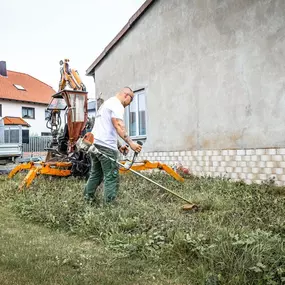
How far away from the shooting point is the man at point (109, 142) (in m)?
5.09

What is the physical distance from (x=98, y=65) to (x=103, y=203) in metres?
7.76

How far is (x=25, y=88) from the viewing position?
3472 cm

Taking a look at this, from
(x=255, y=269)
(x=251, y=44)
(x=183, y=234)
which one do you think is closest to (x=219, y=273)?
(x=255, y=269)

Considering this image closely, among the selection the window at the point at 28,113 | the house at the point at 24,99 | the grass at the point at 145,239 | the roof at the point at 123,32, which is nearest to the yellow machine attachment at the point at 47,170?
the grass at the point at 145,239

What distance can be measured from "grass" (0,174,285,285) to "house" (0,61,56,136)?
89.9ft

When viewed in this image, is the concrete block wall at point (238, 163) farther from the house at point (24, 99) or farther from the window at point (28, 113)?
the window at point (28, 113)

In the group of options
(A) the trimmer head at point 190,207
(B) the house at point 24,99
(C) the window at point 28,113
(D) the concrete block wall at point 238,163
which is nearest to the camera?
(A) the trimmer head at point 190,207

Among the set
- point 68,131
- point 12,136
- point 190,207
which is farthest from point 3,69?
point 190,207

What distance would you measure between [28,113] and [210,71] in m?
28.6

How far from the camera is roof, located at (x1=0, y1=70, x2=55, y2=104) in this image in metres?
31.8

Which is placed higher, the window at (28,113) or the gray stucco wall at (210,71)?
the window at (28,113)

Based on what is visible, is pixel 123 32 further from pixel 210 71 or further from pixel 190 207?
pixel 190 207

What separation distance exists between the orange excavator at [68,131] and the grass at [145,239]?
1.97 metres

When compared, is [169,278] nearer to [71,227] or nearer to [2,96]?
[71,227]
